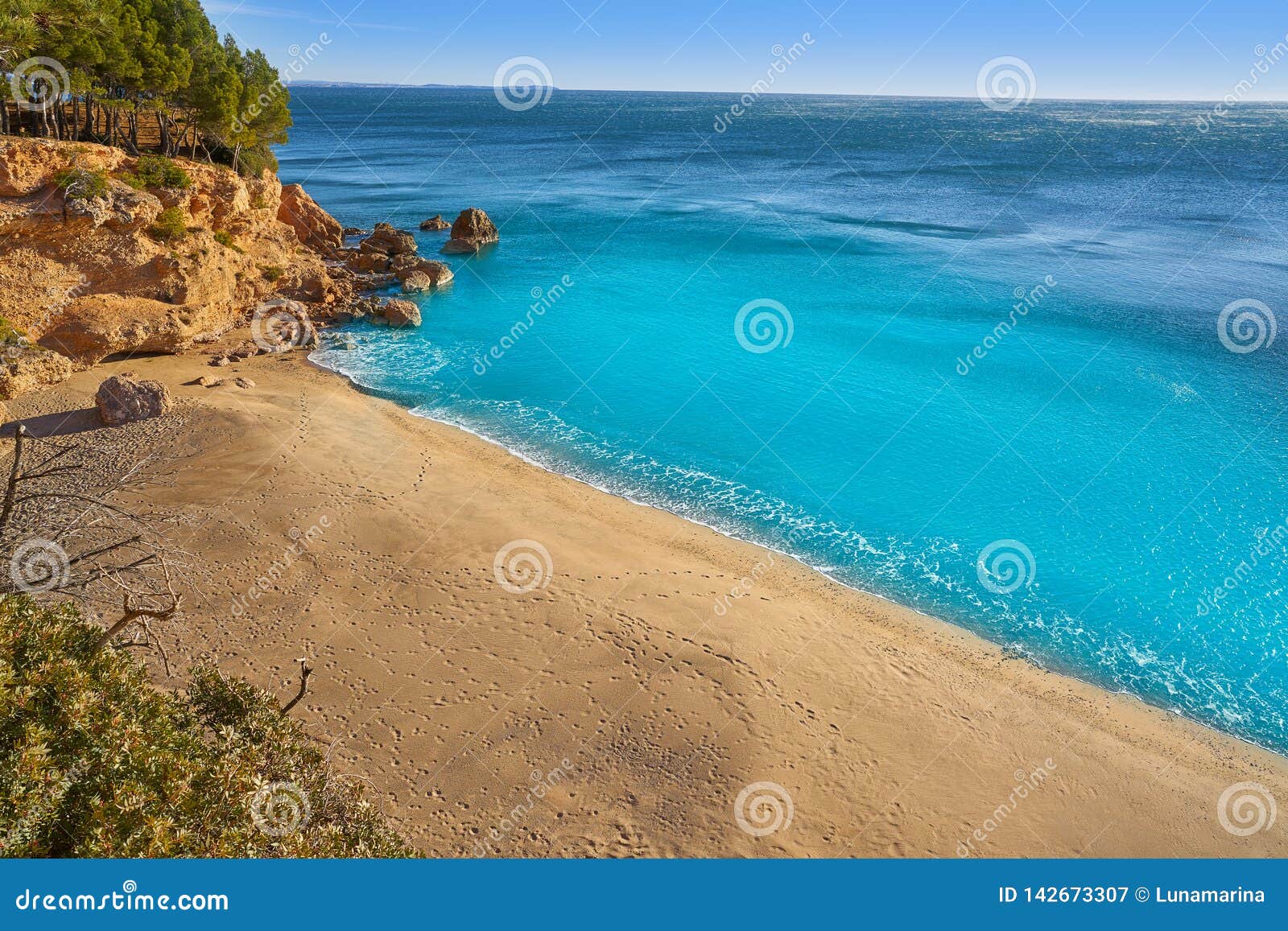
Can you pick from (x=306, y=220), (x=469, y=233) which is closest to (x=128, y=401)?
(x=306, y=220)

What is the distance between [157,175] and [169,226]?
2.23 m

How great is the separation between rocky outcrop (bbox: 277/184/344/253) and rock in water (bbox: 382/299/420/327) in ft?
34.7

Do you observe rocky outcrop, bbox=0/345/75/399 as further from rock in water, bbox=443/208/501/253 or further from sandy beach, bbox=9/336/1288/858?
rock in water, bbox=443/208/501/253

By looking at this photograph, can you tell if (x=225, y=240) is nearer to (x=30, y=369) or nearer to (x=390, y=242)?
(x=30, y=369)

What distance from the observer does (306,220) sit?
153ft

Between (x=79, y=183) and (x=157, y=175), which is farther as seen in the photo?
(x=157, y=175)

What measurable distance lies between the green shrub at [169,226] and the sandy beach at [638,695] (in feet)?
33.5

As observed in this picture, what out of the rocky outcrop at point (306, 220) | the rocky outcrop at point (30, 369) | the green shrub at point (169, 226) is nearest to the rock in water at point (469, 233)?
the rocky outcrop at point (306, 220)

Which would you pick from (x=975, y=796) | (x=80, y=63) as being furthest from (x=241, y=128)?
(x=975, y=796)

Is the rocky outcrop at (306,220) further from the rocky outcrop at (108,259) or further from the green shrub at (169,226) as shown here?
the green shrub at (169,226)

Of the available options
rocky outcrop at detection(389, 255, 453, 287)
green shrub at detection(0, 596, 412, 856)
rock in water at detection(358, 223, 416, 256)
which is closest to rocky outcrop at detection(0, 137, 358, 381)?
rocky outcrop at detection(389, 255, 453, 287)

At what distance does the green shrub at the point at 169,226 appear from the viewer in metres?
29.7

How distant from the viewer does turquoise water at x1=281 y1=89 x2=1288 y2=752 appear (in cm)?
2155

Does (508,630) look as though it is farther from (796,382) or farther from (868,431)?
(796,382)
